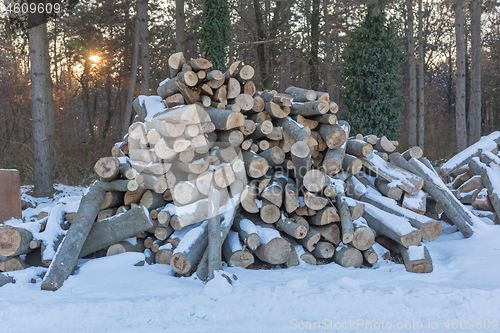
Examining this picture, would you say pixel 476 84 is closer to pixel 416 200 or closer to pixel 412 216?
pixel 416 200

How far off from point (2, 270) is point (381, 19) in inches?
524

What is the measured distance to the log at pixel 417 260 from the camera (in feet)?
13.0

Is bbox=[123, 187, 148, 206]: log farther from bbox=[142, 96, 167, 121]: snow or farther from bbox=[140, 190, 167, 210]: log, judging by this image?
bbox=[142, 96, 167, 121]: snow

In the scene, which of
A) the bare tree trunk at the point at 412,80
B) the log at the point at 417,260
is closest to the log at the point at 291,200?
the log at the point at 417,260

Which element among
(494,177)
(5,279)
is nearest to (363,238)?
(494,177)

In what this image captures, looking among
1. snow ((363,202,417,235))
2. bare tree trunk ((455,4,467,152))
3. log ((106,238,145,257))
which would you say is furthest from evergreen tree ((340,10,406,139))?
Result: log ((106,238,145,257))

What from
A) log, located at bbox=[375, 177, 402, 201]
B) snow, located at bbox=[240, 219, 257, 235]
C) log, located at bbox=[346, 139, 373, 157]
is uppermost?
log, located at bbox=[346, 139, 373, 157]

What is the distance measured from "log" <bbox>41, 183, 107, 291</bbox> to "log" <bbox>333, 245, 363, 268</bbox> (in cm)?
282

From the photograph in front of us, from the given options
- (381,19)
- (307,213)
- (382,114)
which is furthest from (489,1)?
(307,213)

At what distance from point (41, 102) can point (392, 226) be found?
322 inches

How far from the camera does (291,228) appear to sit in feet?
14.0

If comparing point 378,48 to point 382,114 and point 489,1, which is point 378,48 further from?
point 489,1

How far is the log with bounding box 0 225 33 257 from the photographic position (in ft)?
12.6

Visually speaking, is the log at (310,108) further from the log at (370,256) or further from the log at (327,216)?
the log at (370,256)
